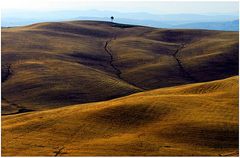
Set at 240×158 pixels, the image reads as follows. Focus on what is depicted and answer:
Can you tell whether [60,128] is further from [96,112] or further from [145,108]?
[145,108]

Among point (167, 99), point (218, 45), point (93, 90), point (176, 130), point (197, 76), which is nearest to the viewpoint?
point (176, 130)

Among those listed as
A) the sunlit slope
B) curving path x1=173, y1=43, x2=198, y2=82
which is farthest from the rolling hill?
the sunlit slope

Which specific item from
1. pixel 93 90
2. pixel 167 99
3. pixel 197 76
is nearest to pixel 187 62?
pixel 197 76

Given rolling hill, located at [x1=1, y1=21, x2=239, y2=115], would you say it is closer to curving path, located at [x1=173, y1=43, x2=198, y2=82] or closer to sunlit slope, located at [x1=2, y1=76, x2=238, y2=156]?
curving path, located at [x1=173, y1=43, x2=198, y2=82]

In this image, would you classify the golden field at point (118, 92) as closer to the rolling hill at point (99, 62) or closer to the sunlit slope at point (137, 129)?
the sunlit slope at point (137, 129)

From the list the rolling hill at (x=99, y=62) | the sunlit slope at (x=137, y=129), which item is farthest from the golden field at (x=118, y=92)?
the rolling hill at (x=99, y=62)

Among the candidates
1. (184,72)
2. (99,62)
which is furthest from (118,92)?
(99,62)
